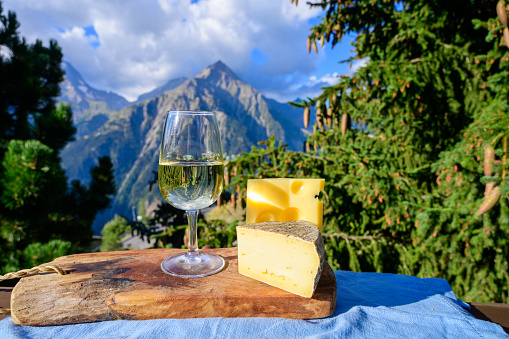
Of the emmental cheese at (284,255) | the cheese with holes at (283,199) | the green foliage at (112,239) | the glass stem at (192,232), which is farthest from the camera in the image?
the green foliage at (112,239)

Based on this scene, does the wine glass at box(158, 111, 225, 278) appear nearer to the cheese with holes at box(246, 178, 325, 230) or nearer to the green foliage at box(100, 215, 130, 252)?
the cheese with holes at box(246, 178, 325, 230)

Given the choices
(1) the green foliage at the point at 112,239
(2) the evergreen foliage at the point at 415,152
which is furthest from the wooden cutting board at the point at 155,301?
(1) the green foliage at the point at 112,239

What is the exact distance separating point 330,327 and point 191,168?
2.41ft

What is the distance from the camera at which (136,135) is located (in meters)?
176

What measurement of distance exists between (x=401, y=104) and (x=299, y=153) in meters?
1.10

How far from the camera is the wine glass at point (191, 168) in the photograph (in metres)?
1.14

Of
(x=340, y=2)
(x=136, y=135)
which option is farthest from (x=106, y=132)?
(x=340, y=2)

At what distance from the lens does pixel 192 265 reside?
121cm

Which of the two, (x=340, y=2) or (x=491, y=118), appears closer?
(x=491, y=118)

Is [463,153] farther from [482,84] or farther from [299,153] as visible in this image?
[299,153]

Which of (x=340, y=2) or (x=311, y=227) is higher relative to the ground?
(x=340, y=2)

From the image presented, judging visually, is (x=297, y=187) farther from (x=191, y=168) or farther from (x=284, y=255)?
(x=191, y=168)

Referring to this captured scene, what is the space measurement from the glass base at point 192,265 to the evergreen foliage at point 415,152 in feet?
4.26

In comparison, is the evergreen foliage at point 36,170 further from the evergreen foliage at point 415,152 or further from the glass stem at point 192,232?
the glass stem at point 192,232
